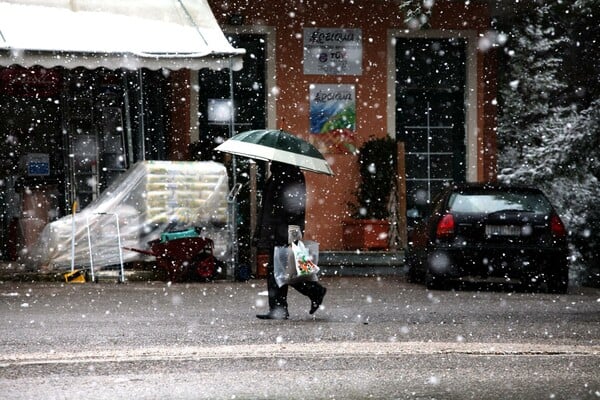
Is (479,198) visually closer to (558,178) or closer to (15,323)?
(15,323)

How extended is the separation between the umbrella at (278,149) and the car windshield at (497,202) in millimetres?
4270

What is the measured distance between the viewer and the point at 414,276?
18.5 metres

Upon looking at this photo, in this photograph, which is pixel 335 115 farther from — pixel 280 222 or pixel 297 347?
pixel 297 347

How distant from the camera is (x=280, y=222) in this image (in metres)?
12.4

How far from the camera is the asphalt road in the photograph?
7.97m

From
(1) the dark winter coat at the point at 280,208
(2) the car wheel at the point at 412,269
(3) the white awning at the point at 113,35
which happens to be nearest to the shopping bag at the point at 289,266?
(1) the dark winter coat at the point at 280,208

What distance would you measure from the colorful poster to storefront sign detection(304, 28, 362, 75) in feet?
0.93

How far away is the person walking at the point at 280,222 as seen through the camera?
1240 centimetres

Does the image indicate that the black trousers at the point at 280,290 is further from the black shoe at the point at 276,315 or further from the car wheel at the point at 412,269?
the car wheel at the point at 412,269

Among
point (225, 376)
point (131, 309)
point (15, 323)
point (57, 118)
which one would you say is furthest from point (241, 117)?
point (225, 376)

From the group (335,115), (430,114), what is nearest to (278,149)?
(335,115)

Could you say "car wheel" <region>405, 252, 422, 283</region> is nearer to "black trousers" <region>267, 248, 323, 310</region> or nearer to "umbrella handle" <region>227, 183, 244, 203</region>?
"umbrella handle" <region>227, 183, 244, 203</region>

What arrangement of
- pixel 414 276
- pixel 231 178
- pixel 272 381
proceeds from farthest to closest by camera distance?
pixel 231 178 → pixel 414 276 → pixel 272 381

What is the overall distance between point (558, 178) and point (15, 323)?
17.7 m
